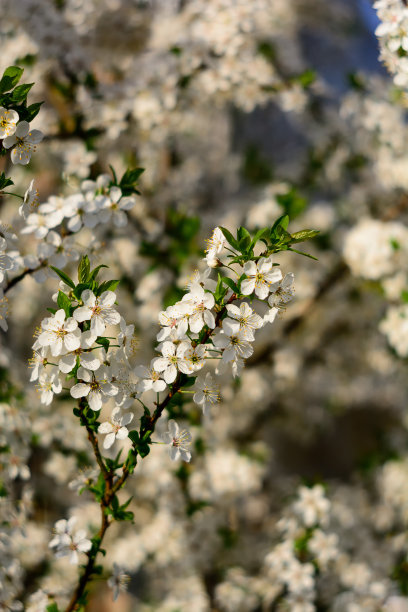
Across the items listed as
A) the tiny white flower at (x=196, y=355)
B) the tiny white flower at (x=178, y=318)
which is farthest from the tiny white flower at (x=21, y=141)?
the tiny white flower at (x=196, y=355)

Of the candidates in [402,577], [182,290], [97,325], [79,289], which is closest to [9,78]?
[79,289]

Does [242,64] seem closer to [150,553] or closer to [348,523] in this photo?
[348,523]

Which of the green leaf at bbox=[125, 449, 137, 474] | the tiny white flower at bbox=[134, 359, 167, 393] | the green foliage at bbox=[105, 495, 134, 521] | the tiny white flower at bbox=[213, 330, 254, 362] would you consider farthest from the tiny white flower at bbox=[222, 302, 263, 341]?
the green foliage at bbox=[105, 495, 134, 521]

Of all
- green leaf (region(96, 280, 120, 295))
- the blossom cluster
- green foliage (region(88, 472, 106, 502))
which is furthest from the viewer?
the blossom cluster

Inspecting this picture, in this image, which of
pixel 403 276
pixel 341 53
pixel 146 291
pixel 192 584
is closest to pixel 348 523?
pixel 192 584

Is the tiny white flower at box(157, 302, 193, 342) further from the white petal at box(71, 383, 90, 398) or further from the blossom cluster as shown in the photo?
the blossom cluster

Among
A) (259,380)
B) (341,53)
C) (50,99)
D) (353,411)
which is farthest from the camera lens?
(341,53)
